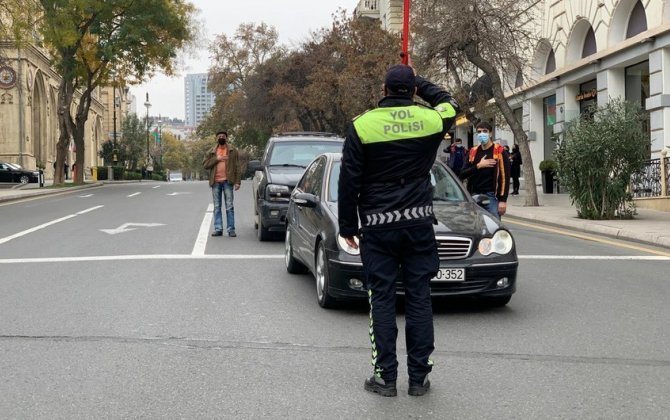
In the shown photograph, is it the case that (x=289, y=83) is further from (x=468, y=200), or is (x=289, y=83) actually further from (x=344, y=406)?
(x=344, y=406)

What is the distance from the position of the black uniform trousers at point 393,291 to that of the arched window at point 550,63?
2744 cm

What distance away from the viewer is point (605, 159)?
1590 cm

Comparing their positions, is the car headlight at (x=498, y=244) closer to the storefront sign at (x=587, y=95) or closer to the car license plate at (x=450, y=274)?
the car license plate at (x=450, y=274)

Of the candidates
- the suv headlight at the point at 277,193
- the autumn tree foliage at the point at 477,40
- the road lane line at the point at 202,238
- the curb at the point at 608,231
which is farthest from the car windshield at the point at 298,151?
the autumn tree foliage at the point at 477,40

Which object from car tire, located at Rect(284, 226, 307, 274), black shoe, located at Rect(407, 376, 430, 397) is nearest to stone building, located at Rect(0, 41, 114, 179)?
car tire, located at Rect(284, 226, 307, 274)

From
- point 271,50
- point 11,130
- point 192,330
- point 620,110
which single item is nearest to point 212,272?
point 192,330

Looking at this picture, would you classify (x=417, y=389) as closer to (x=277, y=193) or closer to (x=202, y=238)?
(x=277, y=193)

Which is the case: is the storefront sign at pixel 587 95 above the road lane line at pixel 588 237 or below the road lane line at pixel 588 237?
above

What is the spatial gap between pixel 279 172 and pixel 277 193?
0.83 metres

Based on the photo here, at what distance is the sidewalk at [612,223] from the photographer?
13094mm

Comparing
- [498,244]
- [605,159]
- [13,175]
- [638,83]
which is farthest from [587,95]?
[13,175]

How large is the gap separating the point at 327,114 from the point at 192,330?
4556 centimetres

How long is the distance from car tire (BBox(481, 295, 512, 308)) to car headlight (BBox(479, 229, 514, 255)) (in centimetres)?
44

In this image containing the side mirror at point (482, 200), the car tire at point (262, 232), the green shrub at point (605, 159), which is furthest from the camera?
the green shrub at point (605, 159)
